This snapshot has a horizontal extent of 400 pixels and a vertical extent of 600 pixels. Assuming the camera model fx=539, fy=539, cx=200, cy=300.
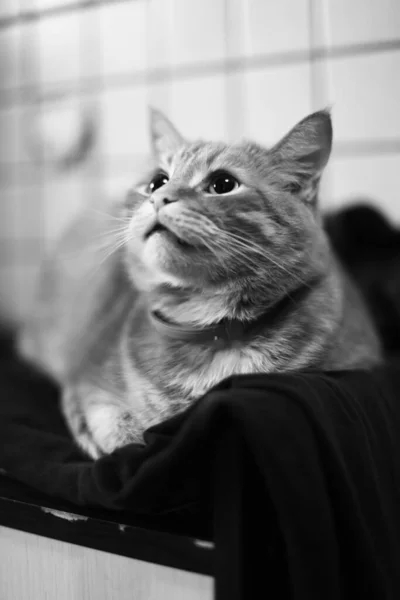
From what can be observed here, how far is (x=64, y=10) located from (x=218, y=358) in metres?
1.41

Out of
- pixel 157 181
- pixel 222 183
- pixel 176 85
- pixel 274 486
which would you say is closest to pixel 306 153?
pixel 222 183

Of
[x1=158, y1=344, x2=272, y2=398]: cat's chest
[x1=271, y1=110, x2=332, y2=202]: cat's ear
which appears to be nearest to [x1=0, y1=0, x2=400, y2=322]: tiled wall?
[x1=271, y1=110, x2=332, y2=202]: cat's ear

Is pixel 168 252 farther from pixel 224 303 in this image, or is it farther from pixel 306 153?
pixel 306 153

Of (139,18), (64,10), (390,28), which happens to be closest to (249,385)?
(390,28)

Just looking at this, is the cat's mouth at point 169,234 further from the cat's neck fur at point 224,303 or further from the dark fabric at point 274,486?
the dark fabric at point 274,486

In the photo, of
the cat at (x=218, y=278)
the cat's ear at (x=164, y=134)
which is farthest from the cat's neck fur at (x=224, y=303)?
the cat's ear at (x=164, y=134)

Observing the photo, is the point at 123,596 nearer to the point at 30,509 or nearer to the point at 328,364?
the point at 30,509

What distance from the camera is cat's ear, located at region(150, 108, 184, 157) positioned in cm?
88

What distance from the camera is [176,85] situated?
1562 millimetres

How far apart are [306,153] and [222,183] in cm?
12

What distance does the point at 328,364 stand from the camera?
0.79 metres

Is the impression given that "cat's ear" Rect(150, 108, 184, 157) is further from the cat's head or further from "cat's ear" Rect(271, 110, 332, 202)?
"cat's ear" Rect(271, 110, 332, 202)

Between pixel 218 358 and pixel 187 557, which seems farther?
pixel 218 358

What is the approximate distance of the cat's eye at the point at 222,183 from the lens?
739 millimetres
